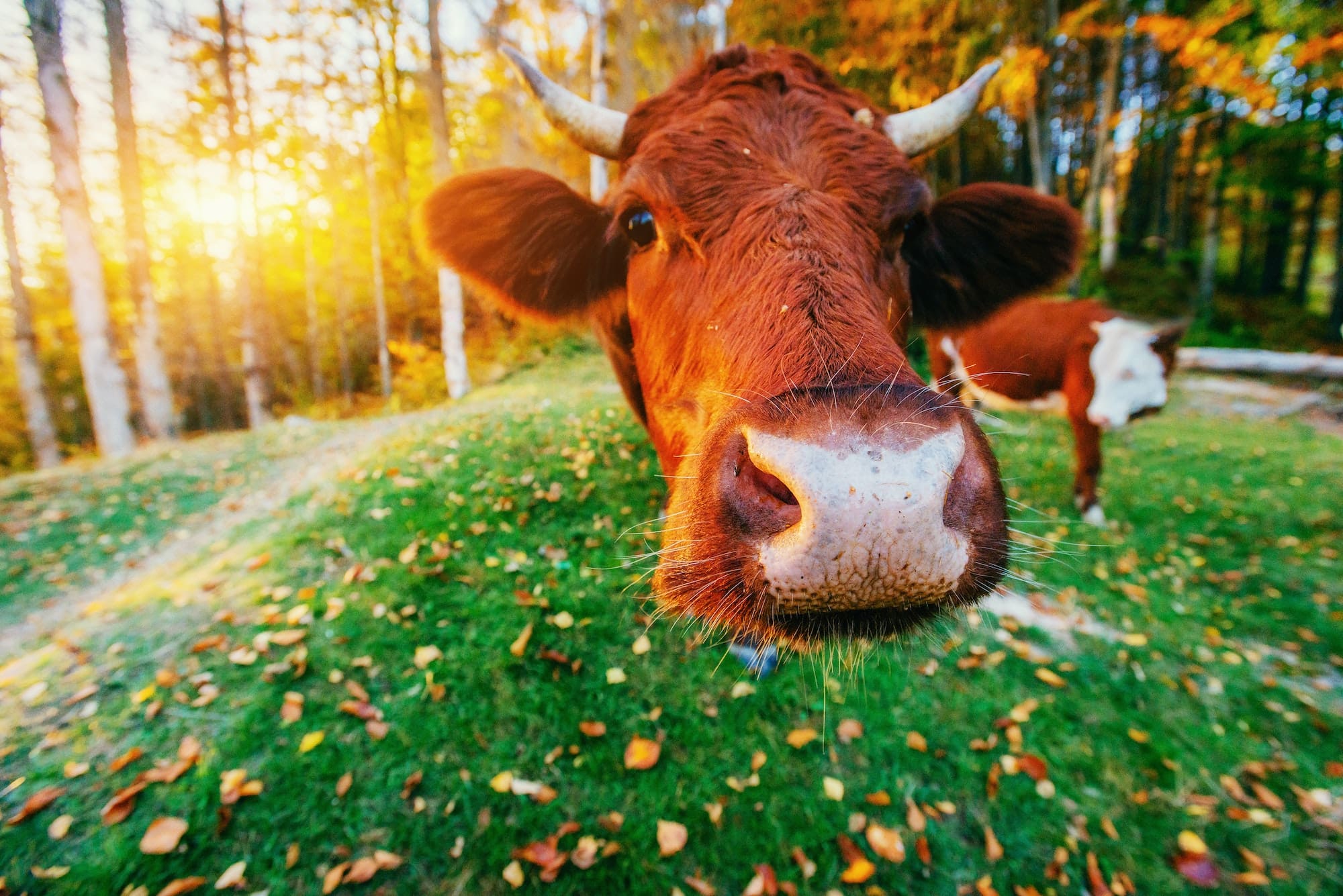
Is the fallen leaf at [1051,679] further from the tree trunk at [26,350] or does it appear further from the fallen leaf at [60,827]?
the tree trunk at [26,350]

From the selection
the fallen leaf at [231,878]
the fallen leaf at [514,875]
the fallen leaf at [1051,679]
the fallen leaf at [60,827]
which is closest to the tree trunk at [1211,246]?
the fallen leaf at [1051,679]

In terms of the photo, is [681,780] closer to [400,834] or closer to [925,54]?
[400,834]

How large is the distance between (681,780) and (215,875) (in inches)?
83.3

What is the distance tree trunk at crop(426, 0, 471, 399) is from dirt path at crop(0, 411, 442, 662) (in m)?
2.72

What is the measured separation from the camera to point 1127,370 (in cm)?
609

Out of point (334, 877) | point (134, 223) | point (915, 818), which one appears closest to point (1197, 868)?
point (915, 818)

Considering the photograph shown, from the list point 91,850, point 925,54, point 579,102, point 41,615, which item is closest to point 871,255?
point 579,102

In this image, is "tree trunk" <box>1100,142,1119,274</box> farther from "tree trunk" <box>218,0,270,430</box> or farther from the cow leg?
"tree trunk" <box>218,0,270,430</box>

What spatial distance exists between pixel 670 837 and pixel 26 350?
668 inches

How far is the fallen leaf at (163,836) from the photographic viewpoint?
2295mm

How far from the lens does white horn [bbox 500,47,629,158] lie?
2.62 m

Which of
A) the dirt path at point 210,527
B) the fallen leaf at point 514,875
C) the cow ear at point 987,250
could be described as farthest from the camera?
the dirt path at point 210,527

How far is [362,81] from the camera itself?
1428 centimetres

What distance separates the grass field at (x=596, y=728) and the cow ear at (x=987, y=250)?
1283mm
